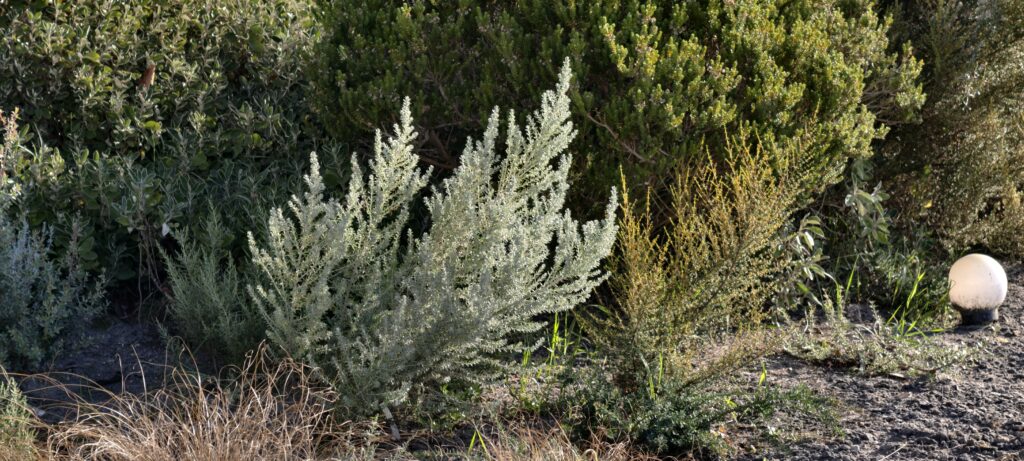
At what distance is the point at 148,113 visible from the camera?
16.6 feet

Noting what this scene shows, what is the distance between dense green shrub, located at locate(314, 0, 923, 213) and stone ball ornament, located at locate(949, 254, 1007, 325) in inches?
27.2

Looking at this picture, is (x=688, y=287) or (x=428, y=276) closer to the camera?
(x=428, y=276)

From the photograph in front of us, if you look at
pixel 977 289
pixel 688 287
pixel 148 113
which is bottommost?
pixel 977 289

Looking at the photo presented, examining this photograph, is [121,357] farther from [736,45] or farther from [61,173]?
[736,45]

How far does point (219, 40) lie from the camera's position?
537 cm

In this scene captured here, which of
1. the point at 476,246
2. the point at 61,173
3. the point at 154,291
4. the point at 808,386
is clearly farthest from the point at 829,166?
the point at 61,173

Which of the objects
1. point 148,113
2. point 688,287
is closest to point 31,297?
point 148,113

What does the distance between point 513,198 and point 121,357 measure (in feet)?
5.44

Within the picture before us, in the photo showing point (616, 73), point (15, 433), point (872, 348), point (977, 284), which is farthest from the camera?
point (977, 284)

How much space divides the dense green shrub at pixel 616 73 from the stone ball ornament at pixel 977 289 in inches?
27.2

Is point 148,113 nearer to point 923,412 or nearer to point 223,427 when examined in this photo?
point 223,427

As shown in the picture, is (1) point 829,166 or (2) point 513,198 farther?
(1) point 829,166

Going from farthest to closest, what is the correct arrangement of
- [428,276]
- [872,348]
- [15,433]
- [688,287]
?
[872,348] < [688,287] < [428,276] < [15,433]

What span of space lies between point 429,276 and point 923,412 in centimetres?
178
